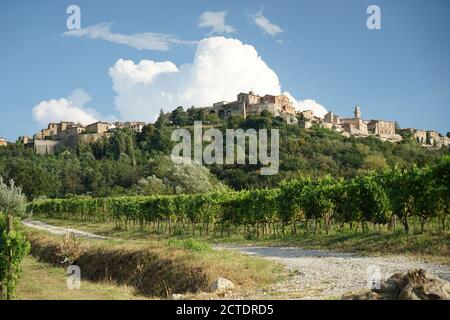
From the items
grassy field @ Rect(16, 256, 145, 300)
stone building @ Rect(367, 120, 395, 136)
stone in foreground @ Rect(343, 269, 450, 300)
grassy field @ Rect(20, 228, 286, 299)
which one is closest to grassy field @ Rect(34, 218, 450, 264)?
grassy field @ Rect(20, 228, 286, 299)

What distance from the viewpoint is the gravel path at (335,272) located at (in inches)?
364

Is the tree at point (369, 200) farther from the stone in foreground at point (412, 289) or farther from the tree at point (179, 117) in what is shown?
the tree at point (179, 117)

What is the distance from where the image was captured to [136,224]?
41.2m

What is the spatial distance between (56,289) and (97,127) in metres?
115

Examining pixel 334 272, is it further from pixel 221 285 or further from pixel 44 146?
pixel 44 146

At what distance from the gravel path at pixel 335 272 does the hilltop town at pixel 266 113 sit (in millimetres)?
81638

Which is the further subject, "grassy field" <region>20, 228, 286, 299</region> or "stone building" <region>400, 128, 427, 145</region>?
"stone building" <region>400, 128, 427, 145</region>

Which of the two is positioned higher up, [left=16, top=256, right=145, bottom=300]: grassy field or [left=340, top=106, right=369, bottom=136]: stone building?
[left=340, top=106, right=369, bottom=136]: stone building

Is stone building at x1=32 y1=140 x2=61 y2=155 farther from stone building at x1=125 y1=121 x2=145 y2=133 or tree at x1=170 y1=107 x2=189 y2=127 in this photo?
tree at x1=170 y1=107 x2=189 y2=127

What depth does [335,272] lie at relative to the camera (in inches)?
452

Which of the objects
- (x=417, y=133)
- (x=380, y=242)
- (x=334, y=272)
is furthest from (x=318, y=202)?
(x=417, y=133)

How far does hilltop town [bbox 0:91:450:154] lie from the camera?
4190 inches

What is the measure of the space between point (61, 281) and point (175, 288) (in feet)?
13.8
